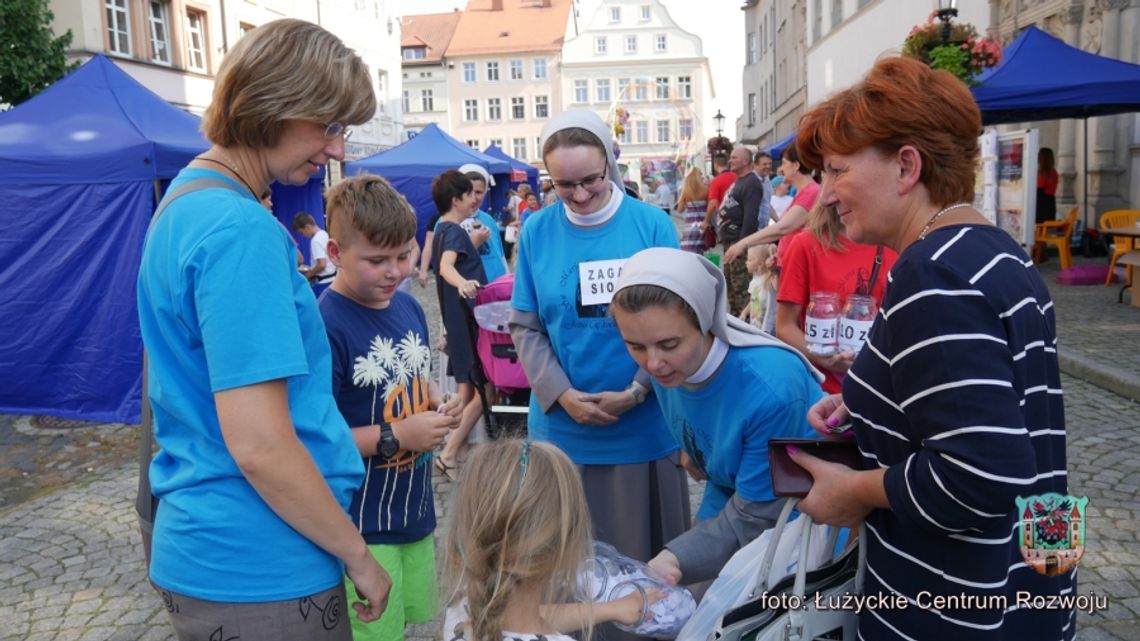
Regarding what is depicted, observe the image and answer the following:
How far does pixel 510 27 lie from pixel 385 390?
74817mm

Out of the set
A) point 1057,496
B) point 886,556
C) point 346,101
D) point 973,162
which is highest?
point 346,101

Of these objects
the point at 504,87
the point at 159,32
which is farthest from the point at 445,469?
the point at 504,87

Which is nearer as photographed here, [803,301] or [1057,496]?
[1057,496]

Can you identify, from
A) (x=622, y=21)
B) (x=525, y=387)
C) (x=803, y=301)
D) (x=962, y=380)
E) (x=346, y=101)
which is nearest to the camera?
(x=962, y=380)

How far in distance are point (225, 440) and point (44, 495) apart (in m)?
5.01

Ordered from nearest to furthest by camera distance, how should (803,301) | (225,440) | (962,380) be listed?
(962,380) < (225,440) < (803,301)

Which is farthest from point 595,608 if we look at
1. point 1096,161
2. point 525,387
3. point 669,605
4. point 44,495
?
point 1096,161

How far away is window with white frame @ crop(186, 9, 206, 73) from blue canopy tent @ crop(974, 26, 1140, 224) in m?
20.7

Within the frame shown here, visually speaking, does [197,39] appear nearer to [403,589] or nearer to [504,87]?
[403,589]

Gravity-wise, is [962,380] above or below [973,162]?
below

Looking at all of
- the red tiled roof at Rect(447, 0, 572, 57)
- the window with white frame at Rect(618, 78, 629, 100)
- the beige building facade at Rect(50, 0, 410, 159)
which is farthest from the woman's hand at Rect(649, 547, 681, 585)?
the red tiled roof at Rect(447, 0, 572, 57)

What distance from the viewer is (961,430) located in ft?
4.42

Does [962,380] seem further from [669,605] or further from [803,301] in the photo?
[803,301]

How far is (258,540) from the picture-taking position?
1548mm
